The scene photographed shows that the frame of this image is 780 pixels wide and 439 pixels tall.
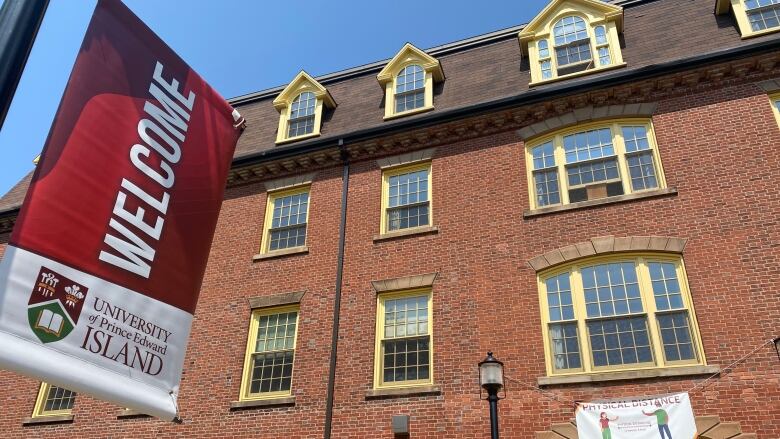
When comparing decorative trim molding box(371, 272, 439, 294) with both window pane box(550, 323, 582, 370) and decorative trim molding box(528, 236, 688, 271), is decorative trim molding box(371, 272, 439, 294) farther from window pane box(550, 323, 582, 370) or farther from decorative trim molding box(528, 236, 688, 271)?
window pane box(550, 323, 582, 370)

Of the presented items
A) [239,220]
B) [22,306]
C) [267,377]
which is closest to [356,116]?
[239,220]

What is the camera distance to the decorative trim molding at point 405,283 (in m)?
12.2

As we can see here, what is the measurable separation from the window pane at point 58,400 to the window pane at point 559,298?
10.8 metres

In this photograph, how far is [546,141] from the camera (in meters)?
13.0

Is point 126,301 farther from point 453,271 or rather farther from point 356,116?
point 356,116

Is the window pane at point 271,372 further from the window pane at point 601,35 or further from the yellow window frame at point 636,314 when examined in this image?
the window pane at point 601,35

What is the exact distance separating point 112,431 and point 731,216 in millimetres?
13074

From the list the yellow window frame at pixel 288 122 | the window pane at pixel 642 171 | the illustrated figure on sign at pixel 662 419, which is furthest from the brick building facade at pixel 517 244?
the illustrated figure on sign at pixel 662 419

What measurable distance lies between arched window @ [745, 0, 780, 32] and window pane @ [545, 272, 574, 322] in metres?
6.97

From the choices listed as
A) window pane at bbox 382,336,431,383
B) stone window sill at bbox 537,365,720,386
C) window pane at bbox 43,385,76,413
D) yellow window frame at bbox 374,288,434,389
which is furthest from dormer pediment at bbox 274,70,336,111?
stone window sill at bbox 537,365,720,386

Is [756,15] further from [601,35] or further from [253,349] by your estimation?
[253,349]

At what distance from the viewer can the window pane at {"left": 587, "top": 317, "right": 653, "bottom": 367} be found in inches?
401

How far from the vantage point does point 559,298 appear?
11141mm

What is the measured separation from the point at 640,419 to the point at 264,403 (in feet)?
22.8
